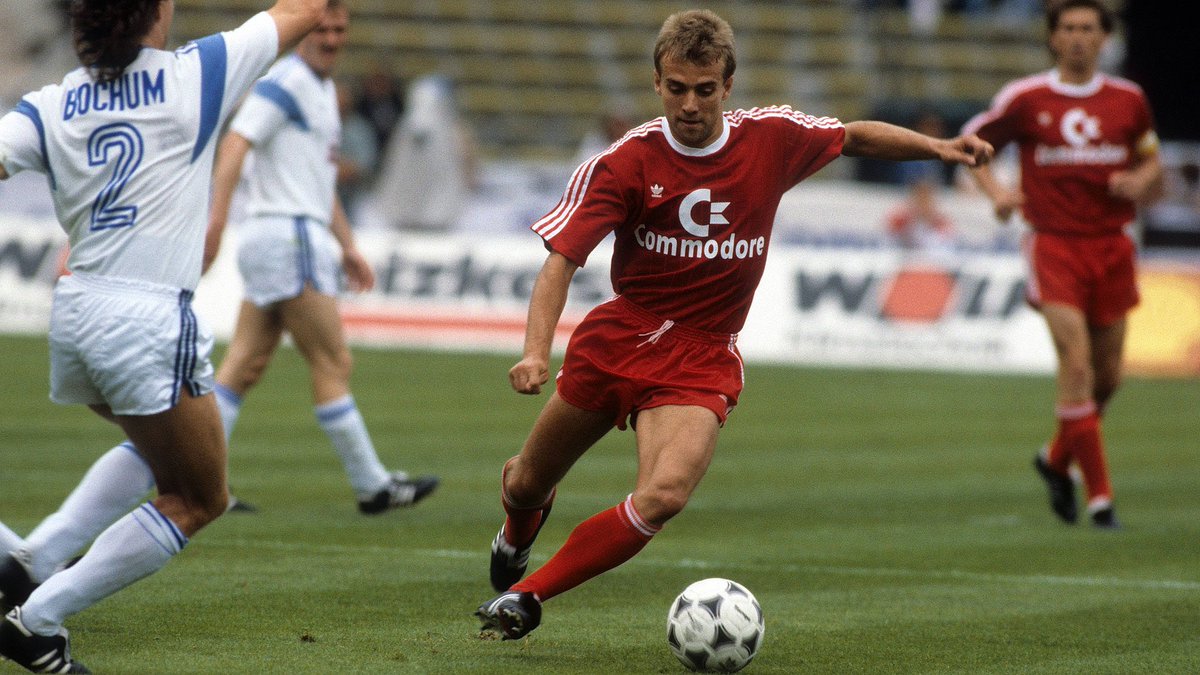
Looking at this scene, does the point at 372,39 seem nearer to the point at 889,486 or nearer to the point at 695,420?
the point at 889,486

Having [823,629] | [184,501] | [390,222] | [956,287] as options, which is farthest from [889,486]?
[390,222]

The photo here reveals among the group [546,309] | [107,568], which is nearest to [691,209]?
[546,309]

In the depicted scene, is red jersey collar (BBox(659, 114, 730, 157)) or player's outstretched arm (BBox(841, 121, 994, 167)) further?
player's outstretched arm (BBox(841, 121, 994, 167))

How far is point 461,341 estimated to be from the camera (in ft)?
64.7

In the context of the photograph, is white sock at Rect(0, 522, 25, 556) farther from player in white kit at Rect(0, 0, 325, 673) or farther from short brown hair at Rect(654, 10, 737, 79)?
short brown hair at Rect(654, 10, 737, 79)

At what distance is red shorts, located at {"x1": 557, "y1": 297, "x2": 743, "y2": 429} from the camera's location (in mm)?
5617

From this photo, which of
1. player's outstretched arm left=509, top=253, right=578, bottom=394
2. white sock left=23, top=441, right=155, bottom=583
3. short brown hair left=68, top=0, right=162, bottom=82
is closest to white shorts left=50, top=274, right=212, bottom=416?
short brown hair left=68, top=0, right=162, bottom=82

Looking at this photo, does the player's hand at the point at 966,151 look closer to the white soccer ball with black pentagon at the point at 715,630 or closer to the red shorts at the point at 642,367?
the red shorts at the point at 642,367

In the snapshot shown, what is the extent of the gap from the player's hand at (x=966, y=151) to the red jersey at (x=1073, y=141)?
3.42 meters

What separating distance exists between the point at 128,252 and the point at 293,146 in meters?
3.98

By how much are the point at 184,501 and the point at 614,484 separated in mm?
5203

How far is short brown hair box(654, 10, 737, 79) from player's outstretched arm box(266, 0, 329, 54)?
3.47ft

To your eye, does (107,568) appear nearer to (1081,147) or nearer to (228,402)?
(228,402)

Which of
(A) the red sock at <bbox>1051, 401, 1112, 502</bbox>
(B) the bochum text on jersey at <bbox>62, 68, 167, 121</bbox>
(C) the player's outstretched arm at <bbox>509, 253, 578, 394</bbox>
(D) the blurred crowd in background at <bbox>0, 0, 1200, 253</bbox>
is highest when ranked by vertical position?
(B) the bochum text on jersey at <bbox>62, 68, 167, 121</bbox>
